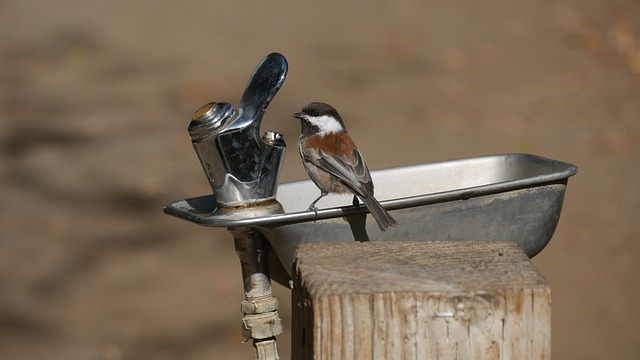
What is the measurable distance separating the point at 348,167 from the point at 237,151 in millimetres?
978

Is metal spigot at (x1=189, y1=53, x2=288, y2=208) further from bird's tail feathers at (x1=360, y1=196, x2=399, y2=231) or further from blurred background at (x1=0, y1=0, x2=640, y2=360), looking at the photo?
blurred background at (x1=0, y1=0, x2=640, y2=360)

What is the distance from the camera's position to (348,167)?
395 cm

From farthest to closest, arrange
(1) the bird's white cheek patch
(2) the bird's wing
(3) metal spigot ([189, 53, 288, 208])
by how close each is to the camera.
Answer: (1) the bird's white cheek patch
(2) the bird's wing
(3) metal spigot ([189, 53, 288, 208])

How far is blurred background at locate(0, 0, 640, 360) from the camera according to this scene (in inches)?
264

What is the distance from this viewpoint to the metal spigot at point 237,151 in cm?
302

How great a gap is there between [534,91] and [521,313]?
8.12m

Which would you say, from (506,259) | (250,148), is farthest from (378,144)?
(506,259)

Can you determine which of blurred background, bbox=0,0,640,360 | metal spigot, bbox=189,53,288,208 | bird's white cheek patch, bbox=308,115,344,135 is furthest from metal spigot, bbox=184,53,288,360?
blurred background, bbox=0,0,640,360

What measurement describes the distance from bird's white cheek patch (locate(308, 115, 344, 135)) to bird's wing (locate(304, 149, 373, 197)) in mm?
130

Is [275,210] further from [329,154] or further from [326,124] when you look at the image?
[326,124]

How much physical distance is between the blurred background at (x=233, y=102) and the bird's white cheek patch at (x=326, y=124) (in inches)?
97.4

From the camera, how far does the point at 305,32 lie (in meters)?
11.5

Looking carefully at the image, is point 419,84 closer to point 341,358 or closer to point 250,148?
point 250,148

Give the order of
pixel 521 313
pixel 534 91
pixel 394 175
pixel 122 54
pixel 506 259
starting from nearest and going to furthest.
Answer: pixel 521 313, pixel 506 259, pixel 394 175, pixel 534 91, pixel 122 54
